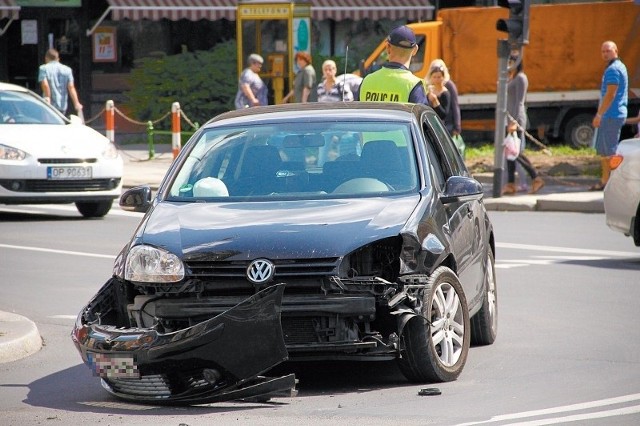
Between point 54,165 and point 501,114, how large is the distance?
614cm

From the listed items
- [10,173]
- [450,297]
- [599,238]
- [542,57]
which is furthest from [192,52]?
[450,297]

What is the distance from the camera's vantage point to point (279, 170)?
823 cm

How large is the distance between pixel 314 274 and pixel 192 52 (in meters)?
27.2

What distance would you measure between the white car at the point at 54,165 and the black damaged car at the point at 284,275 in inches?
326

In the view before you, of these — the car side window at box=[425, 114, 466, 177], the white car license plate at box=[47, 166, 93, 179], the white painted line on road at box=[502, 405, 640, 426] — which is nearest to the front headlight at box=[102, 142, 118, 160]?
the white car license plate at box=[47, 166, 93, 179]

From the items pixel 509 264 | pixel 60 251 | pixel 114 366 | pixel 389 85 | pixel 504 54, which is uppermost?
pixel 389 85

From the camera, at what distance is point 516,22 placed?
1892cm

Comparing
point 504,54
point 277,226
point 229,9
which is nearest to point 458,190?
point 277,226

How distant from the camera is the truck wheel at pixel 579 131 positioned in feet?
91.1

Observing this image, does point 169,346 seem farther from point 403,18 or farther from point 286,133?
point 403,18

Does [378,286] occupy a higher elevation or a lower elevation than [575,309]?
higher

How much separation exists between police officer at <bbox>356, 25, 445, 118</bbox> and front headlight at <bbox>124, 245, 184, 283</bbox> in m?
3.82

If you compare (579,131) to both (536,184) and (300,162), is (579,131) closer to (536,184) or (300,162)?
(536,184)

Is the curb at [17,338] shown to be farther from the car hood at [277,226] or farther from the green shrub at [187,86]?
the green shrub at [187,86]
